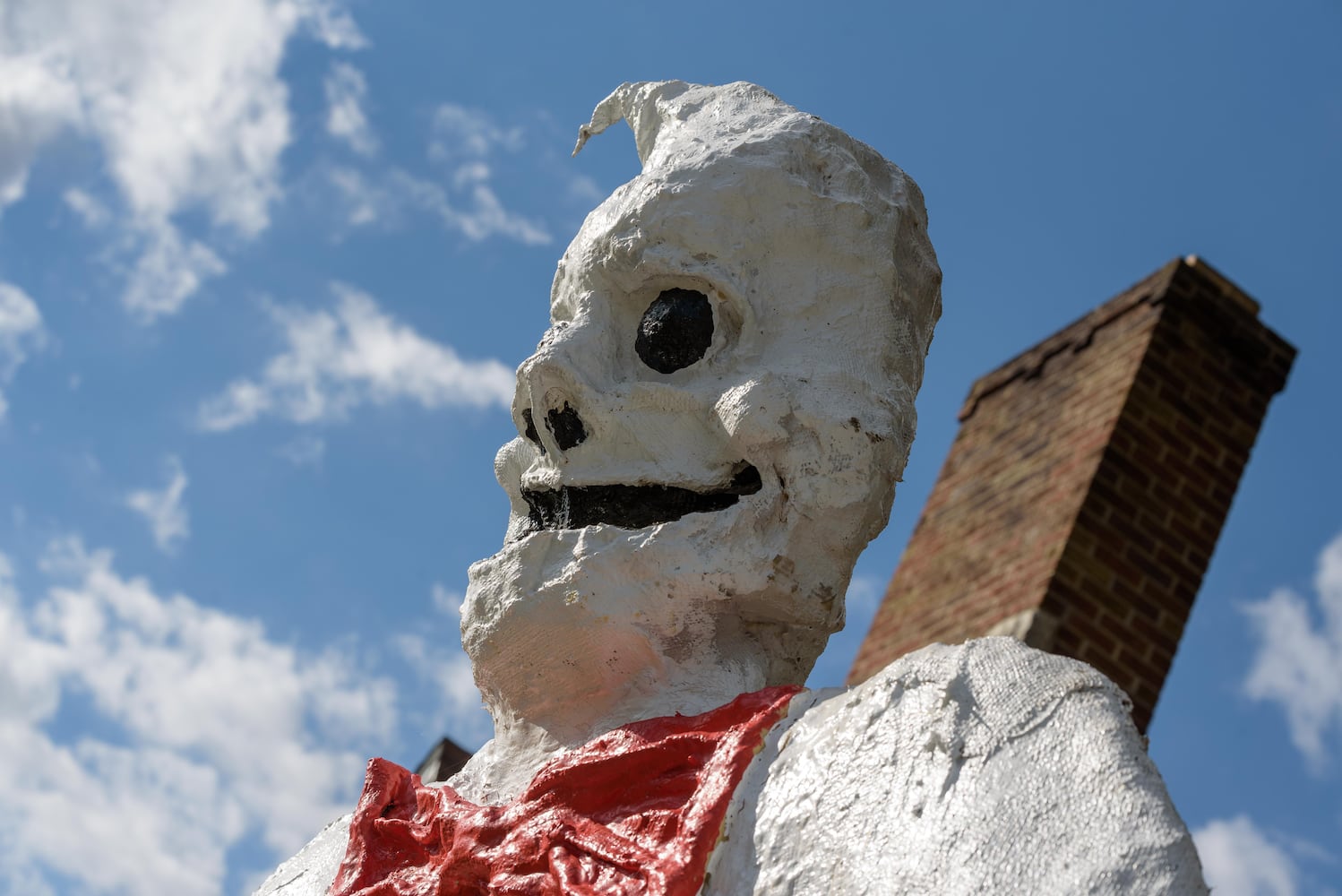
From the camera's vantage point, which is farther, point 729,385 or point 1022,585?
point 1022,585

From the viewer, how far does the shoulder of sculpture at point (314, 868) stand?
2.33 metres

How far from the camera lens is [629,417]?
Answer: 234cm

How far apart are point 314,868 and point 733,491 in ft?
2.60

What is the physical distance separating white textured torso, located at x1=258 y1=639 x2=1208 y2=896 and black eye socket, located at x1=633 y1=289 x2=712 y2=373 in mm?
605

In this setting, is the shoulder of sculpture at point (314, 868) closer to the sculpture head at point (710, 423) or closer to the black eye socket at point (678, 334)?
the sculpture head at point (710, 423)

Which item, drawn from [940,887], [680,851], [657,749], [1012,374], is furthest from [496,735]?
[1012,374]

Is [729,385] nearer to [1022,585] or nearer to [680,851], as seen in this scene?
[680,851]

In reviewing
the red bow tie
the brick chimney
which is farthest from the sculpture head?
the brick chimney

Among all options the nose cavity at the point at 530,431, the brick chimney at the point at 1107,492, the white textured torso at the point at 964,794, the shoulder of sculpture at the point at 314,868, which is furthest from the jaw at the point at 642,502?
the brick chimney at the point at 1107,492

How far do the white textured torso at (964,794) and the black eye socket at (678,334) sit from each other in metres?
0.62

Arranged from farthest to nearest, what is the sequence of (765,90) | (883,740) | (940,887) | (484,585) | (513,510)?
1. (765,90)
2. (513,510)
3. (484,585)
4. (883,740)
5. (940,887)

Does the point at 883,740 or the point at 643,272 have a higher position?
the point at 643,272

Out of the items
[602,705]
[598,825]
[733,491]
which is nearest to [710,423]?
[733,491]

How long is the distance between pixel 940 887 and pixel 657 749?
490 millimetres
